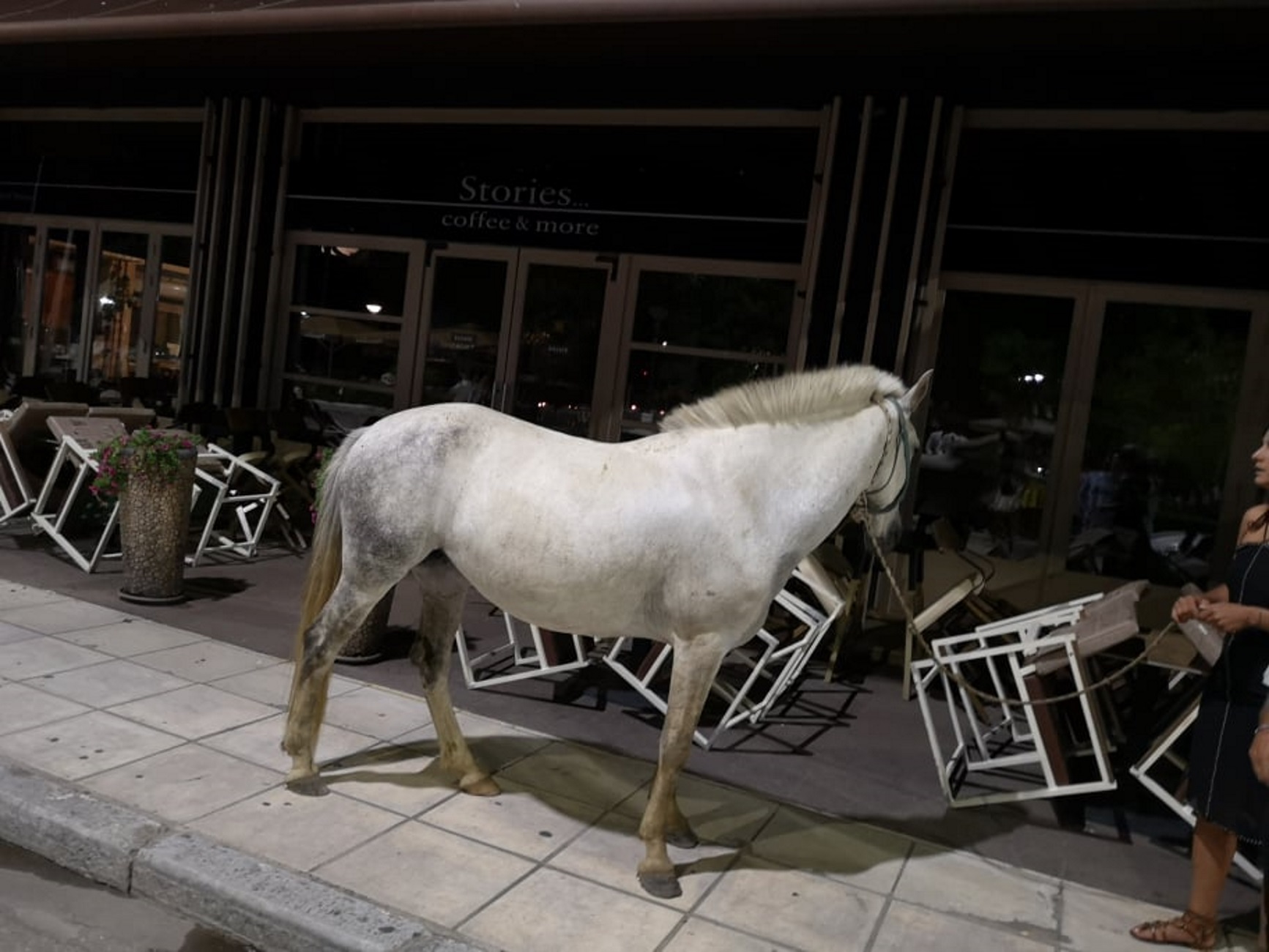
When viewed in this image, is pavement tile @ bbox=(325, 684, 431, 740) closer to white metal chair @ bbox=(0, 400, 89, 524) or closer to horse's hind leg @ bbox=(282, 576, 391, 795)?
horse's hind leg @ bbox=(282, 576, 391, 795)

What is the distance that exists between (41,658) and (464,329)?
207 inches

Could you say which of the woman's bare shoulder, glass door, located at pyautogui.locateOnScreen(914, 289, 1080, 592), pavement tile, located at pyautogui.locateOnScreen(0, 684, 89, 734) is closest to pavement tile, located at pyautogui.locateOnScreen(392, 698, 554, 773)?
pavement tile, located at pyautogui.locateOnScreen(0, 684, 89, 734)

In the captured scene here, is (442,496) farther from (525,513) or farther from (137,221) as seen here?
(137,221)

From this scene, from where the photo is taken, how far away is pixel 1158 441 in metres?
6.92

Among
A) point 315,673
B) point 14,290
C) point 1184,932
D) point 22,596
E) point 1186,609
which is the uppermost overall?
point 14,290

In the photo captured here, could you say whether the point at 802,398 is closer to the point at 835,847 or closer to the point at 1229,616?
the point at 1229,616

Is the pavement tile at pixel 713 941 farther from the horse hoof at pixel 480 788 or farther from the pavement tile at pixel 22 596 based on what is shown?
the pavement tile at pixel 22 596

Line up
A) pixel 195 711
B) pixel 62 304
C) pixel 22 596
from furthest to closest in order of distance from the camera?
1. pixel 62 304
2. pixel 22 596
3. pixel 195 711

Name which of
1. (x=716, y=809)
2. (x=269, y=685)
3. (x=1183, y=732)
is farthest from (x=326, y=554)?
(x=1183, y=732)

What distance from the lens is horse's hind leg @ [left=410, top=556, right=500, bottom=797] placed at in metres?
3.81

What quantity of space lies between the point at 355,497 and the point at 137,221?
366 inches

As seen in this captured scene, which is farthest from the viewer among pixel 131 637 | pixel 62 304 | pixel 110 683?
pixel 62 304

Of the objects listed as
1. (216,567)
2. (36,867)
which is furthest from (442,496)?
(216,567)

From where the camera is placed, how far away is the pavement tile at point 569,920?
286cm
